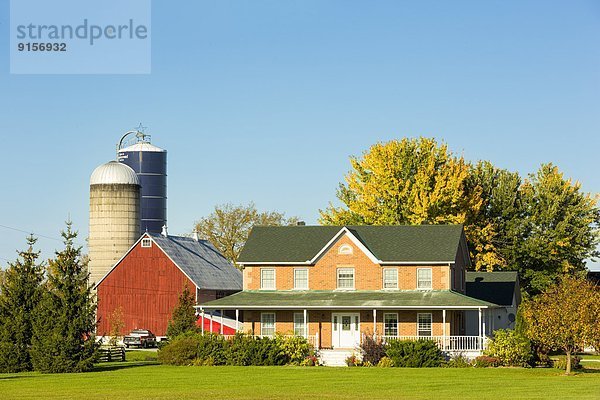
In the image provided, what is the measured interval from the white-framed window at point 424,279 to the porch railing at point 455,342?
13.5 feet

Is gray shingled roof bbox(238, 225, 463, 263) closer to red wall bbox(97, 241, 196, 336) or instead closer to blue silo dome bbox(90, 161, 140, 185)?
red wall bbox(97, 241, 196, 336)

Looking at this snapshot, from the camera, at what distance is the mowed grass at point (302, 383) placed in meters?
42.3

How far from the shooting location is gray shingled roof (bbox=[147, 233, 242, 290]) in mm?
88287

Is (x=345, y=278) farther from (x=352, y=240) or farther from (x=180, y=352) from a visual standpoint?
(x=180, y=352)

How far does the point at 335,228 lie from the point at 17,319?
22692mm

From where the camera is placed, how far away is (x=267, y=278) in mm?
70500

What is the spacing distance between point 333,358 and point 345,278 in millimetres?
7242

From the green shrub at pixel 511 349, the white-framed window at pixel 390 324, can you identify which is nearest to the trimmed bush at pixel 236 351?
the white-framed window at pixel 390 324

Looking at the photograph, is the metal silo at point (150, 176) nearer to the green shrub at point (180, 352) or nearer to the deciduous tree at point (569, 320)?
the green shrub at point (180, 352)

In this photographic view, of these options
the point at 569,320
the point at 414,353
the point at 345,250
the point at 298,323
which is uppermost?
the point at 345,250

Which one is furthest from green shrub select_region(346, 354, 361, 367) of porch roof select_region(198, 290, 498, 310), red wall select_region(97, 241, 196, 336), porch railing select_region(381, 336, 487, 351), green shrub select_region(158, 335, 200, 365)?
red wall select_region(97, 241, 196, 336)

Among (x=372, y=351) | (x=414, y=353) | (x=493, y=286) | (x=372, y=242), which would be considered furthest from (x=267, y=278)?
(x=493, y=286)

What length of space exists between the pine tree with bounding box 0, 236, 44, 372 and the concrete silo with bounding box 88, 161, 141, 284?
1313 inches

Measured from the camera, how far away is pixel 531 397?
40.6 m
